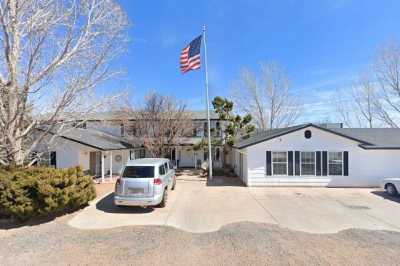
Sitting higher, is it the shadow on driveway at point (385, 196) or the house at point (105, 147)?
the house at point (105, 147)

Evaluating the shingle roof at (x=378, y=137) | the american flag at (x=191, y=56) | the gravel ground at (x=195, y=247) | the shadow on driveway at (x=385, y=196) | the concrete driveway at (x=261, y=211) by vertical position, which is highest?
the american flag at (x=191, y=56)

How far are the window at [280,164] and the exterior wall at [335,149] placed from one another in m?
0.30

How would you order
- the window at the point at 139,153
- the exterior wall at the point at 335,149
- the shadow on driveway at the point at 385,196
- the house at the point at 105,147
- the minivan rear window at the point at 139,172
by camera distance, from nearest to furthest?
the minivan rear window at the point at 139,172 → the shadow on driveway at the point at 385,196 → the exterior wall at the point at 335,149 → the house at the point at 105,147 → the window at the point at 139,153

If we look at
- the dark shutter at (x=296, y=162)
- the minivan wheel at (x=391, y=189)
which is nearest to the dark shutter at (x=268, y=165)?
the dark shutter at (x=296, y=162)

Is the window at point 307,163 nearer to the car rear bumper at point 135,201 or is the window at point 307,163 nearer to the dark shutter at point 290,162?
the dark shutter at point 290,162

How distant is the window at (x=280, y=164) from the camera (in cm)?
1455

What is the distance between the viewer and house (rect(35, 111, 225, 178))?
52.0 ft

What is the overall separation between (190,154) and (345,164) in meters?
16.8

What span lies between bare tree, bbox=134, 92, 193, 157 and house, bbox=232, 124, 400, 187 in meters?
8.01

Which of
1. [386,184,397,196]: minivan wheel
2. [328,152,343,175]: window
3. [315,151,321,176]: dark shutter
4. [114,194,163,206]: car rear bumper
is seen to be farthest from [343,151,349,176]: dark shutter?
[114,194,163,206]: car rear bumper

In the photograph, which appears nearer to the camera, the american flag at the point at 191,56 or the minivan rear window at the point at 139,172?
the minivan rear window at the point at 139,172

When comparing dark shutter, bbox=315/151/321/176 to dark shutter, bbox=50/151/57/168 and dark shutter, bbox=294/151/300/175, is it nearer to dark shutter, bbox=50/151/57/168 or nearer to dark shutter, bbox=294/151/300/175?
dark shutter, bbox=294/151/300/175

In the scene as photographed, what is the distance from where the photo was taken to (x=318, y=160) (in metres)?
14.4

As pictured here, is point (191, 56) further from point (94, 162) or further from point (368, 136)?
point (368, 136)
